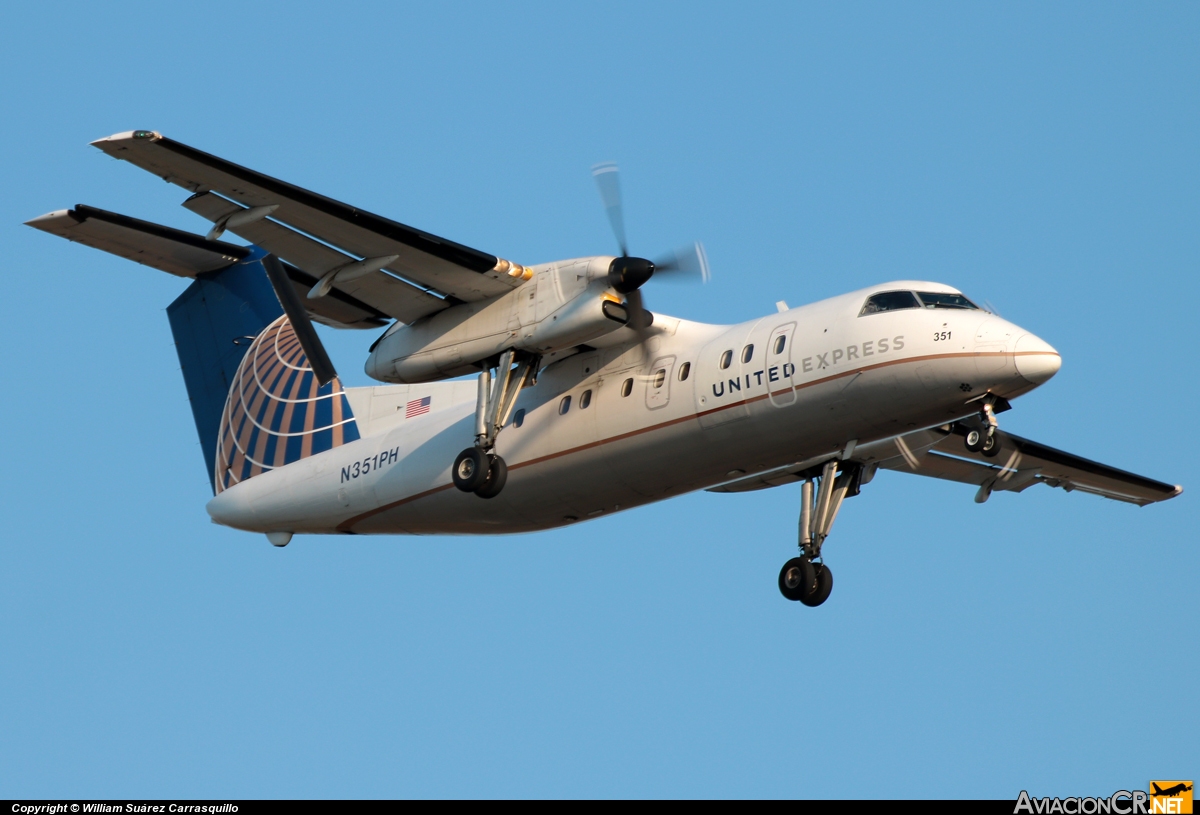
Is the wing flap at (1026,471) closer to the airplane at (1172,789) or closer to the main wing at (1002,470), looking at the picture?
the main wing at (1002,470)

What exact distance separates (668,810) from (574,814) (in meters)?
0.73

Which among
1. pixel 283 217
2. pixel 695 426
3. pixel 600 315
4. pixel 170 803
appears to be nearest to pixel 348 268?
pixel 283 217

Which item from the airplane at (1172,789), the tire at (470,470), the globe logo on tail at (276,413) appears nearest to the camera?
the airplane at (1172,789)

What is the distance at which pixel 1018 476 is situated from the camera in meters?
18.9

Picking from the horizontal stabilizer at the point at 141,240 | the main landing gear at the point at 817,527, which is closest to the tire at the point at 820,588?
the main landing gear at the point at 817,527

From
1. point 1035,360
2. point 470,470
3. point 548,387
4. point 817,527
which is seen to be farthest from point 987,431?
point 470,470

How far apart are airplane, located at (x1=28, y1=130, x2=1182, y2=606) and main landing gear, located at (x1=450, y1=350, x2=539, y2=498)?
2cm

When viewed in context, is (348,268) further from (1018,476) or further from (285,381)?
(1018,476)

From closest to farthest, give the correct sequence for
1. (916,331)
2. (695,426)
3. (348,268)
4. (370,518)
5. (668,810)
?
1. (668,810)
2. (916,331)
3. (695,426)
4. (348,268)
5. (370,518)

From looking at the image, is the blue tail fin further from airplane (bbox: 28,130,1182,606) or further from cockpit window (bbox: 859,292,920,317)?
cockpit window (bbox: 859,292,920,317)

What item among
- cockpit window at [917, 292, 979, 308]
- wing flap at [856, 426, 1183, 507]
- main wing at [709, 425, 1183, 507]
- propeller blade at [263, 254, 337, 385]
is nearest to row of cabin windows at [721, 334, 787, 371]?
cockpit window at [917, 292, 979, 308]

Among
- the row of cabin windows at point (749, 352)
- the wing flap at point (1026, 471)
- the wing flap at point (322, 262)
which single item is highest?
the wing flap at point (322, 262)

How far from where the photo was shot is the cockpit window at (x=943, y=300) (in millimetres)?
13781

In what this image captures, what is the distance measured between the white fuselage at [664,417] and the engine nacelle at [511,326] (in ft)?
2.42
